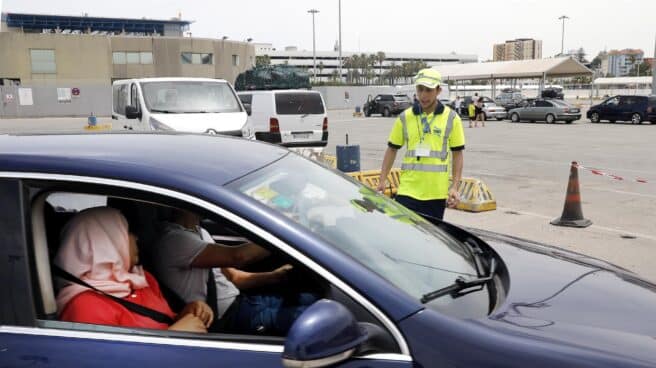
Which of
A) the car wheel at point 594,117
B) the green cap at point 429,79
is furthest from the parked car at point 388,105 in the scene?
the green cap at point 429,79

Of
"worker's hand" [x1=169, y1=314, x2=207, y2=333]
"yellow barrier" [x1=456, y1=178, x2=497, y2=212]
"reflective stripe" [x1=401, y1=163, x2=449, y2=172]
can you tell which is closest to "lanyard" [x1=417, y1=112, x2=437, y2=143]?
"reflective stripe" [x1=401, y1=163, x2=449, y2=172]

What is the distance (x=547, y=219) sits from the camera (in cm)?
799

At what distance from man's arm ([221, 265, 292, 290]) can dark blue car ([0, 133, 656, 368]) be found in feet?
0.92

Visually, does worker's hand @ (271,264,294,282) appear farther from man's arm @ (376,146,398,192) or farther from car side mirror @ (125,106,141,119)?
car side mirror @ (125,106,141,119)

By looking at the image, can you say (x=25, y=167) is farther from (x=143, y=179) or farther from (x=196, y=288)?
(x=196, y=288)

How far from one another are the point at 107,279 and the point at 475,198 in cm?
698

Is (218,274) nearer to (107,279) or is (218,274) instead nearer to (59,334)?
(107,279)

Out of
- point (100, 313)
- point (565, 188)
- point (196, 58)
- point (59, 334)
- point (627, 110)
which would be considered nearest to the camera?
point (59, 334)

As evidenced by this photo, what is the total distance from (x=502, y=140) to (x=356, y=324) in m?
20.4

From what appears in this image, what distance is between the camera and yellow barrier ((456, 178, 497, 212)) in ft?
27.8

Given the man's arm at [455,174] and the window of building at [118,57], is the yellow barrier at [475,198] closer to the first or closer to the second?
the man's arm at [455,174]

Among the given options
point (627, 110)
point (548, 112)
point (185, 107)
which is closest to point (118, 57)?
point (548, 112)

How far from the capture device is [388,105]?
39156mm

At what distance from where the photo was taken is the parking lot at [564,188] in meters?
6.80
